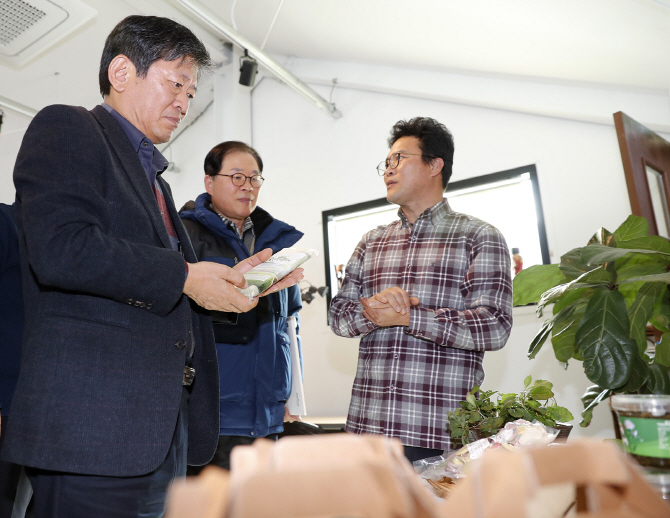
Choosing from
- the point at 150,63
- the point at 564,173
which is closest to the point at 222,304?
the point at 150,63

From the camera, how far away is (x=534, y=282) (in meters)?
1.50

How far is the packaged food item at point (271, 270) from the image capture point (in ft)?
3.80

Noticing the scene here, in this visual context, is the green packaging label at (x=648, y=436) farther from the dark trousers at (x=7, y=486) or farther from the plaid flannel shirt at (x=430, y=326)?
the dark trousers at (x=7, y=486)

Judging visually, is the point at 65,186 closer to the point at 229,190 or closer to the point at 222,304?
the point at 222,304

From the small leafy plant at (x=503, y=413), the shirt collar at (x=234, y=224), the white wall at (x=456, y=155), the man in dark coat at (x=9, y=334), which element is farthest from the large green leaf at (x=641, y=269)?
the white wall at (x=456, y=155)

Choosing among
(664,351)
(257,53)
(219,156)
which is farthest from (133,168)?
(257,53)

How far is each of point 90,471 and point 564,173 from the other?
3434mm

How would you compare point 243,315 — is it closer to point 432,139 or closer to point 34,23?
point 432,139

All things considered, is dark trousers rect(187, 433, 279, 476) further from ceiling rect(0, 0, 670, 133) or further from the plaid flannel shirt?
ceiling rect(0, 0, 670, 133)

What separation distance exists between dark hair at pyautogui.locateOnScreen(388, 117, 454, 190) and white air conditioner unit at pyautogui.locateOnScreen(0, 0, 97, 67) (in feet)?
8.42

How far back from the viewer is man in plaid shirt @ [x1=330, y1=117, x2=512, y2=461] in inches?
66.2

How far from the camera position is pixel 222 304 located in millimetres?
Answer: 1085

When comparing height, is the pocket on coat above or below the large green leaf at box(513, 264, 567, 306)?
below

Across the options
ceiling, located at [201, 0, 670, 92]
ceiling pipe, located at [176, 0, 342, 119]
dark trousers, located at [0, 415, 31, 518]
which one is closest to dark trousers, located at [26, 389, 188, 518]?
dark trousers, located at [0, 415, 31, 518]
